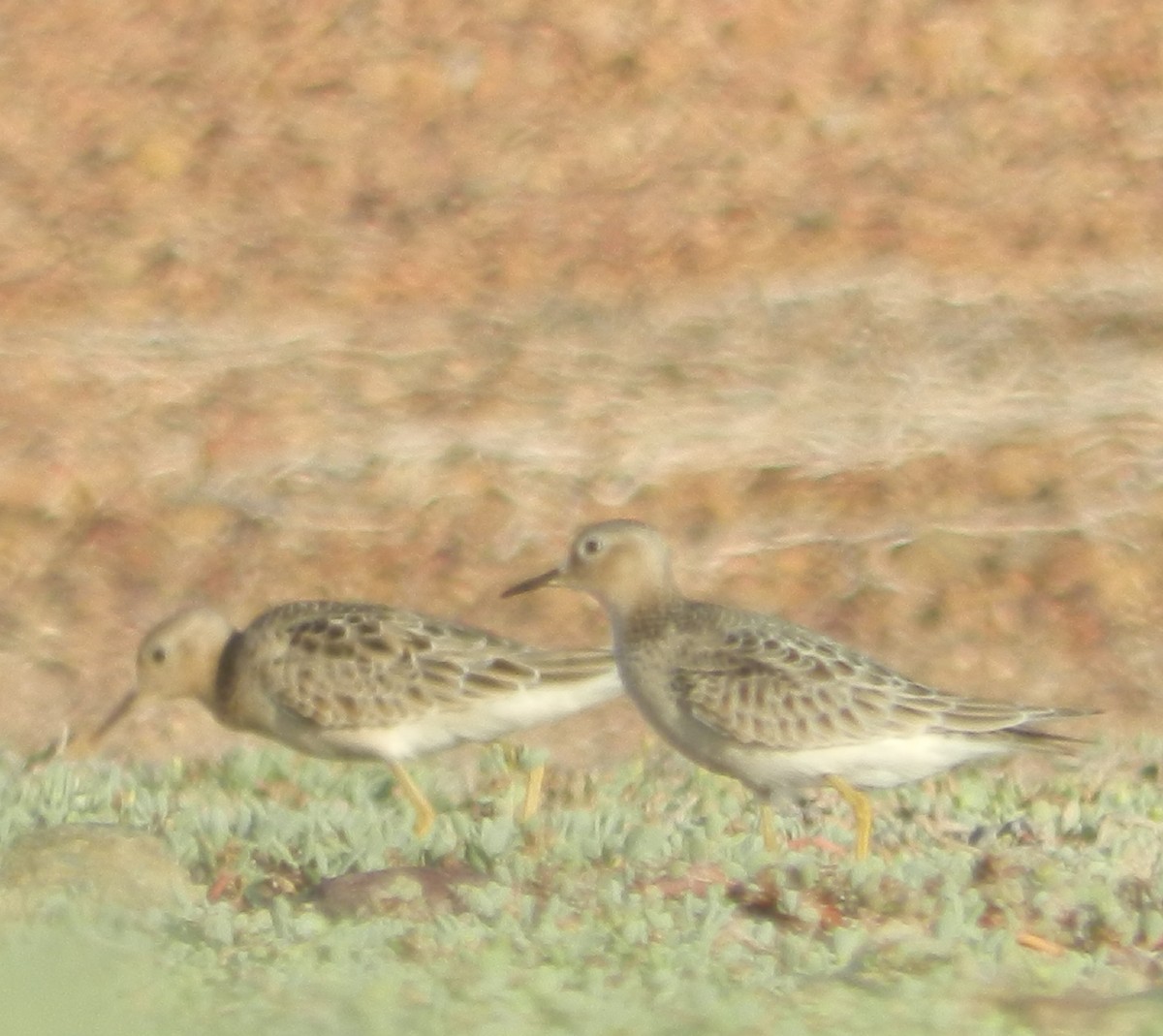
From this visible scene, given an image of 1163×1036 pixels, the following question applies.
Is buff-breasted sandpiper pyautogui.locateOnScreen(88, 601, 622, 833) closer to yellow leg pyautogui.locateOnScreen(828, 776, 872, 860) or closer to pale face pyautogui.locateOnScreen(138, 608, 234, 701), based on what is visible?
pale face pyautogui.locateOnScreen(138, 608, 234, 701)

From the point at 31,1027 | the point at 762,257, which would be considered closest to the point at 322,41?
the point at 762,257

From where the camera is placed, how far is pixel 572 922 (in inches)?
355

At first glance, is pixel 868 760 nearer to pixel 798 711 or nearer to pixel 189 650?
pixel 798 711

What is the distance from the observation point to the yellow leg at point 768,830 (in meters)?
10.1

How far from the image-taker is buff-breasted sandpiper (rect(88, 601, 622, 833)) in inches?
438

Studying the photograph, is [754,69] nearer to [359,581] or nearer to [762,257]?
[762,257]

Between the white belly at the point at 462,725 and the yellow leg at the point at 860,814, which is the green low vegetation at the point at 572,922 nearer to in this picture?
the yellow leg at the point at 860,814

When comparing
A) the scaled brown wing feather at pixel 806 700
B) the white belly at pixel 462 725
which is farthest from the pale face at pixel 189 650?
the scaled brown wing feather at pixel 806 700

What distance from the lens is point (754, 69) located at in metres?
17.6

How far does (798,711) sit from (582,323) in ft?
21.3

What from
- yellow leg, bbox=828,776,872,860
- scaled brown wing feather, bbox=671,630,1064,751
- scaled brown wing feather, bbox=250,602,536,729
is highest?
scaled brown wing feather, bbox=671,630,1064,751

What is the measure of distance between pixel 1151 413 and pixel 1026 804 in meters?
4.84

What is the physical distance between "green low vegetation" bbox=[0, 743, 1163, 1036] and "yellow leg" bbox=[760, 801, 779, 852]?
0.09 meters

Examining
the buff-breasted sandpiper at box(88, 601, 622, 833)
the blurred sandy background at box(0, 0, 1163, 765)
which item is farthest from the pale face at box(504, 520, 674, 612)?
the blurred sandy background at box(0, 0, 1163, 765)
